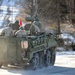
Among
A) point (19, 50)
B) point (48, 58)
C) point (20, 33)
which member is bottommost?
point (48, 58)

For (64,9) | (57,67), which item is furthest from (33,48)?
(64,9)

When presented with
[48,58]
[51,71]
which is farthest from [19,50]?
[48,58]

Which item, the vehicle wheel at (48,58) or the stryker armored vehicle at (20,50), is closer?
the stryker armored vehicle at (20,50)

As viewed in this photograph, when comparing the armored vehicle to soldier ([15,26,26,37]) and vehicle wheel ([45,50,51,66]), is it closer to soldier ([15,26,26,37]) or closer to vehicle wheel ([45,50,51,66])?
soldier ([15,26,26,37])

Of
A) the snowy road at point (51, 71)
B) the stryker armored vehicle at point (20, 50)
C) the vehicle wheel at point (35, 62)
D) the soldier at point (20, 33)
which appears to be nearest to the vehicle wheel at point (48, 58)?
the snowy road at point (51, 71)

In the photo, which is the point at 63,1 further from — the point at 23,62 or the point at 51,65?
the point at 23,62

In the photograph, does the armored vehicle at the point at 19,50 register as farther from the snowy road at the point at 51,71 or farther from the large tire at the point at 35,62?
the snowy road at the point at 51,71

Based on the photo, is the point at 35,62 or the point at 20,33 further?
the point at 35,62

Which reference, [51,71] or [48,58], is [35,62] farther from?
[48,58]

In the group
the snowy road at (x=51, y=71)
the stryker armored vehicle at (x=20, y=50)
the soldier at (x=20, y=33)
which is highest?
the soldier at (x=20, y=33)

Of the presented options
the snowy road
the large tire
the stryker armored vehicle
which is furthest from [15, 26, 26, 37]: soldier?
the snowy road

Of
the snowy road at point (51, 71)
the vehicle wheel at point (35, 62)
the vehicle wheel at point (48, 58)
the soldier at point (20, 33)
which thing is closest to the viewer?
the snowy road at point (51, 71)

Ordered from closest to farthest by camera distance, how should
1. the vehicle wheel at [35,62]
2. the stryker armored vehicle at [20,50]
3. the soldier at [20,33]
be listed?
the stryker armored vehicle at [20,50] < the soldier at [20,33] < the vehicle wheel at [35,62]

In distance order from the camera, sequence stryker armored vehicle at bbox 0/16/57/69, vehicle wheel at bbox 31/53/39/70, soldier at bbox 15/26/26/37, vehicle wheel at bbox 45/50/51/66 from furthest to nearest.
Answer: vehicle wheel at bbox 45/50/51/66 → vehicle wheel at bbox 31/53/39/70 → soldier at bbox 15/26/26/37 → stryker armored vehicle at bbox 0/16/57/69
